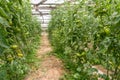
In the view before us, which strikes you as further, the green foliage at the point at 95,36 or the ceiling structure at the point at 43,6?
the ceiling structure at the point at 43,6

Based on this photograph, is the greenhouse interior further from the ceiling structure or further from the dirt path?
the ceiling structure

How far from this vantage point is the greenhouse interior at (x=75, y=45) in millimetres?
1982

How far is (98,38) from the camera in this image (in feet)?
10.7

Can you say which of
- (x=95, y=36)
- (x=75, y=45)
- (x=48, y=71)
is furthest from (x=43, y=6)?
(x=95, y=36)

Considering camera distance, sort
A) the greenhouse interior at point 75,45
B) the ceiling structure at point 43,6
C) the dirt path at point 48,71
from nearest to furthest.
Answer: the greenhouse interior at point 75,45 → the dirt path at point 48,71 → the ceiling structure at point 43,6

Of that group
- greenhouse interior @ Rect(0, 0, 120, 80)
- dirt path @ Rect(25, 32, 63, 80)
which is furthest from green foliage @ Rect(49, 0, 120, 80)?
dirt path @ Rect(25, 32, 63, 80)

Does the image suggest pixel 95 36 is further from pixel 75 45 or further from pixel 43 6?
pixel 43 6

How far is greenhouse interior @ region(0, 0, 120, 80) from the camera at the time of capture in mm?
1982

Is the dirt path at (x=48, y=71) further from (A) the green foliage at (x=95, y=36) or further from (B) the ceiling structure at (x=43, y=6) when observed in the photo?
(B) the ceiling structure at (x=43, y=6)

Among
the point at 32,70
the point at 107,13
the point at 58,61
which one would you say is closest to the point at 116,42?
the point at 107,13

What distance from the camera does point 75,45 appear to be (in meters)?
5.25

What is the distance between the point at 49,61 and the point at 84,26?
8.51ft

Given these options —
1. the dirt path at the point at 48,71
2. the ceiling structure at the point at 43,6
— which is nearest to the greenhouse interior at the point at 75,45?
the dirt path at the point at 48,71

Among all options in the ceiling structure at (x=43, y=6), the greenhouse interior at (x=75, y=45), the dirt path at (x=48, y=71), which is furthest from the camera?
the ceiling structure at (x=43, y=6)
